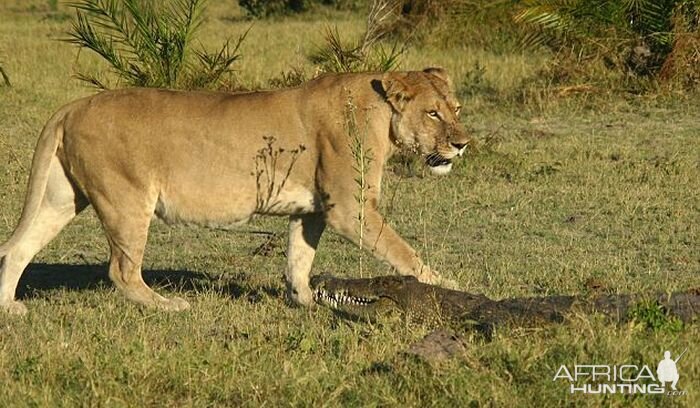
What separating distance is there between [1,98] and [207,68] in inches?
142

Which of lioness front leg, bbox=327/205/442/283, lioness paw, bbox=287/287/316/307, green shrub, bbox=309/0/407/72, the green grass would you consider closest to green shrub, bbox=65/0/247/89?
green shrub, bbox=309/0/407/72

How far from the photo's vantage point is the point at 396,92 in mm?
7020

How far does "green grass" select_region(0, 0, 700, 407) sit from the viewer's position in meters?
5.06

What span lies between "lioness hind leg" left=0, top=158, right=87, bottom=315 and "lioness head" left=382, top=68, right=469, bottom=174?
172 centimetres

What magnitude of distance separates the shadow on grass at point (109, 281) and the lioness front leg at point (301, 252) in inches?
9.0

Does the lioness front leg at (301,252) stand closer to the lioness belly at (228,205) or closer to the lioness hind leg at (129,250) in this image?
the lioness belly at (228,205)

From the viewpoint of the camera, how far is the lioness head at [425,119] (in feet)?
23.1

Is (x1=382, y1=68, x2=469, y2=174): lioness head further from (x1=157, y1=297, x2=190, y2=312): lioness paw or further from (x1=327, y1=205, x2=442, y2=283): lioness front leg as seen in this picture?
(x1=157, y1=297, x2=190, y2=312): lioness paw

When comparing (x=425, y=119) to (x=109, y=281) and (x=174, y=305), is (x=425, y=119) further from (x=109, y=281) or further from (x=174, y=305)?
(x=109, y=281)

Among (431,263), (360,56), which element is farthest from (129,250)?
(360,56)

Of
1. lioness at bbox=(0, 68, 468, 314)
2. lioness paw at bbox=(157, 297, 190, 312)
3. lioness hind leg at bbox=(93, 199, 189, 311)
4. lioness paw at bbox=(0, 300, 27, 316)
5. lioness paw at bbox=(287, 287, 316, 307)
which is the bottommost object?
lioness paw at bbox=(287, 287, 316, 307)

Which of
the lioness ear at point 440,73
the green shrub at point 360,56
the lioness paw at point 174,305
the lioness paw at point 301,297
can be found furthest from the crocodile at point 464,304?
the green shrub at point 360,56

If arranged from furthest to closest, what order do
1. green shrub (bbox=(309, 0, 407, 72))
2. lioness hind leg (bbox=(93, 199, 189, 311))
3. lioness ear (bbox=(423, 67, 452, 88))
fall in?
green shrub (bbox=(309, 0, 407, 72)) → lioness ear (bbox=(423, 67, 452, 88)) → lioness hind leg (bbox=(93, 199, 189, 311))

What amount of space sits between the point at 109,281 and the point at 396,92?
223cm
